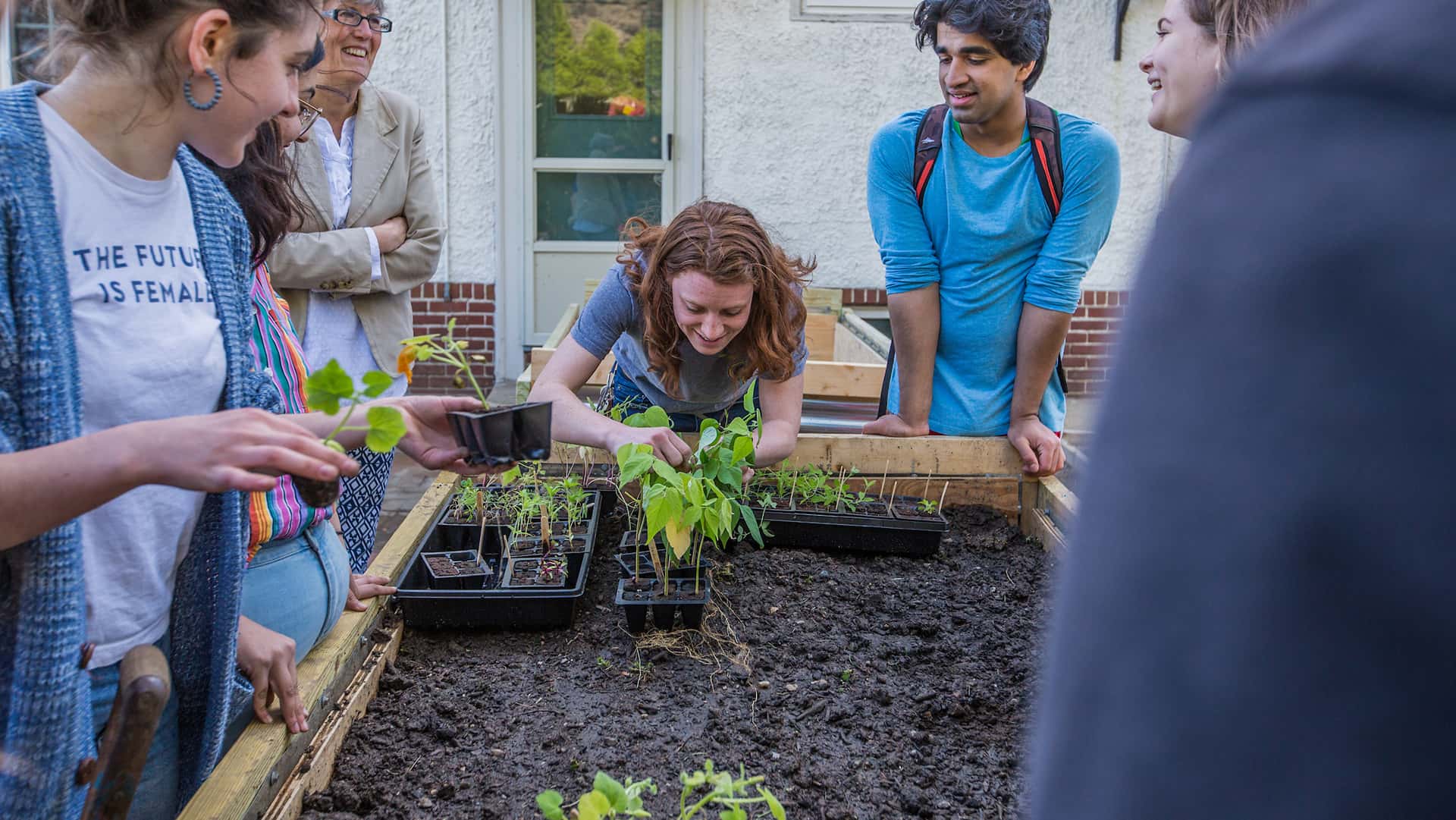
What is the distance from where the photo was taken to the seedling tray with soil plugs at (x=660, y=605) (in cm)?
244

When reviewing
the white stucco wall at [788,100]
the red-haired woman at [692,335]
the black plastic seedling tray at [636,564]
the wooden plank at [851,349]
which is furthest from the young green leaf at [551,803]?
the white stucco wall at [788,100]

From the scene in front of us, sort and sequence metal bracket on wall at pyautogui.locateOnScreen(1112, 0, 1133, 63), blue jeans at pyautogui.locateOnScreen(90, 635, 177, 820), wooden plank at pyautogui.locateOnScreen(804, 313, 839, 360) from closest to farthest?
1. blue jeans at pyautogui.locateOnScreen(90, 635, 177, 820)
2. wooden plank at pyautogui.locateOnScreen(804, 313, 839, 360)
3. metal bracket on wall at pyautogui.locateOnScreen(1112, 0, 1133, 63)

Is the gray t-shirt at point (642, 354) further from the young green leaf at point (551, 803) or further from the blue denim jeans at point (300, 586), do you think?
the young green leaf at point (551, 803)

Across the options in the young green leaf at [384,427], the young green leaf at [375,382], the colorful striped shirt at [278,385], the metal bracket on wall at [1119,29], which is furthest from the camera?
the metal bracket on wall at [1119,29]

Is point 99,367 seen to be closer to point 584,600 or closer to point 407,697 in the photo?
point 407,697

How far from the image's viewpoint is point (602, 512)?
342 centimetres

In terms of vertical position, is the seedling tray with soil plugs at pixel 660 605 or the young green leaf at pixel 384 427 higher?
the young green leaf at pixel 384 427

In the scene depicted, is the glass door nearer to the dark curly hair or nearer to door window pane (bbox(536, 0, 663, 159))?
door window pane (bbox(536, 0, 663, 159))

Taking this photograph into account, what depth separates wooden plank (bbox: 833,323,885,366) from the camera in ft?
16.8

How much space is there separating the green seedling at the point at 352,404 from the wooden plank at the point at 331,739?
652 mm

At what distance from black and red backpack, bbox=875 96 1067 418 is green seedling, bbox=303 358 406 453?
2.04 metres

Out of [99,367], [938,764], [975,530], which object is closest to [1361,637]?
[99,367]

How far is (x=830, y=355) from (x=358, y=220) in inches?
127

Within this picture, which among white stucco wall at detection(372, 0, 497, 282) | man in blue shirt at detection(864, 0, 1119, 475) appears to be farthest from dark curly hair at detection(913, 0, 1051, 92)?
white stucco wall at detection(372, 0, 497, 282)
